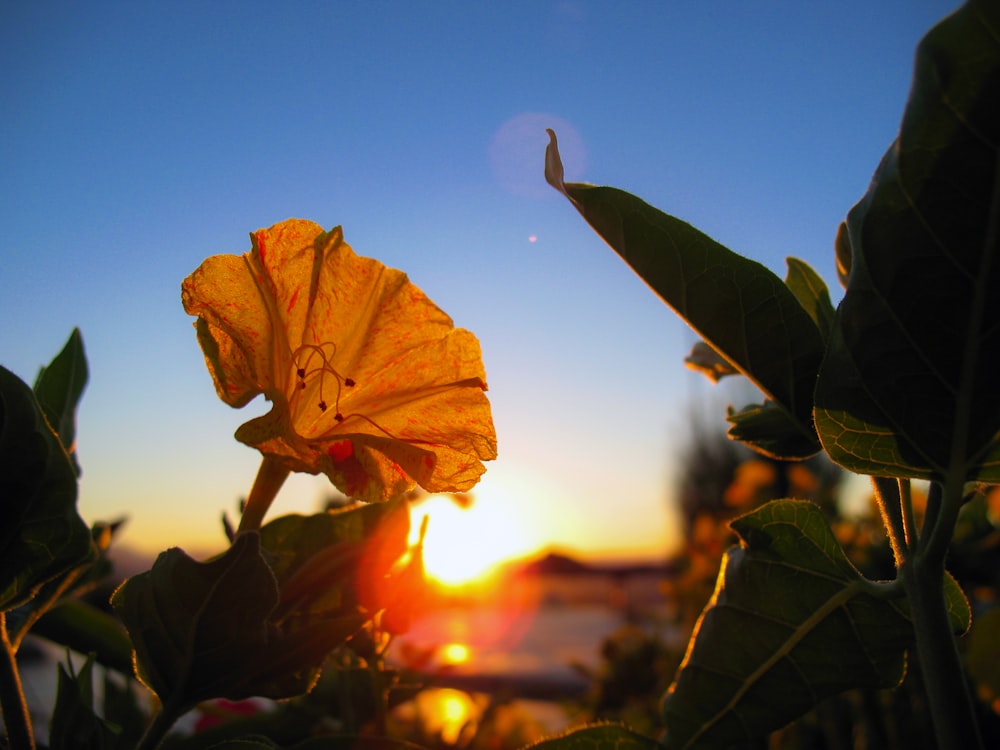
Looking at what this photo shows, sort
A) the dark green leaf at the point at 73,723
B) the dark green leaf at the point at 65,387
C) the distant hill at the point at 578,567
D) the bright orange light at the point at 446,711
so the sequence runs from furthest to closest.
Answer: the distant hill at the point at 578,567 < the bright orange light at the point at 446,711 < the dark green leaf at the point at 65,387 < the dark green leaf at the point at 73,723

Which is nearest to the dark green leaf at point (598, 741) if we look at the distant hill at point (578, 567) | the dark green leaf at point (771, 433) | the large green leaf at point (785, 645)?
the large green leaf at point (785, 645)

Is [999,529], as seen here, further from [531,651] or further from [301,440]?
[531,651]

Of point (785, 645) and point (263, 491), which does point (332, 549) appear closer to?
point (263, 491)

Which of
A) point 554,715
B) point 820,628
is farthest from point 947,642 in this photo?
point 554,715

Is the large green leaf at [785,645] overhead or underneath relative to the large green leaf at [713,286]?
underneath

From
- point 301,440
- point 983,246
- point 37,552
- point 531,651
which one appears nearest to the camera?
point 983,246

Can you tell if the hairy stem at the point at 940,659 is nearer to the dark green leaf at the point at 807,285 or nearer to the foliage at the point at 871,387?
the foliage at the point at 871,387

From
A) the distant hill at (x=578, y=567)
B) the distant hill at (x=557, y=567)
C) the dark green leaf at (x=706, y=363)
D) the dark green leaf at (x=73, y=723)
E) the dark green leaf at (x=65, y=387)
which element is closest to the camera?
the dark green leaf at (x=73, y=723)
